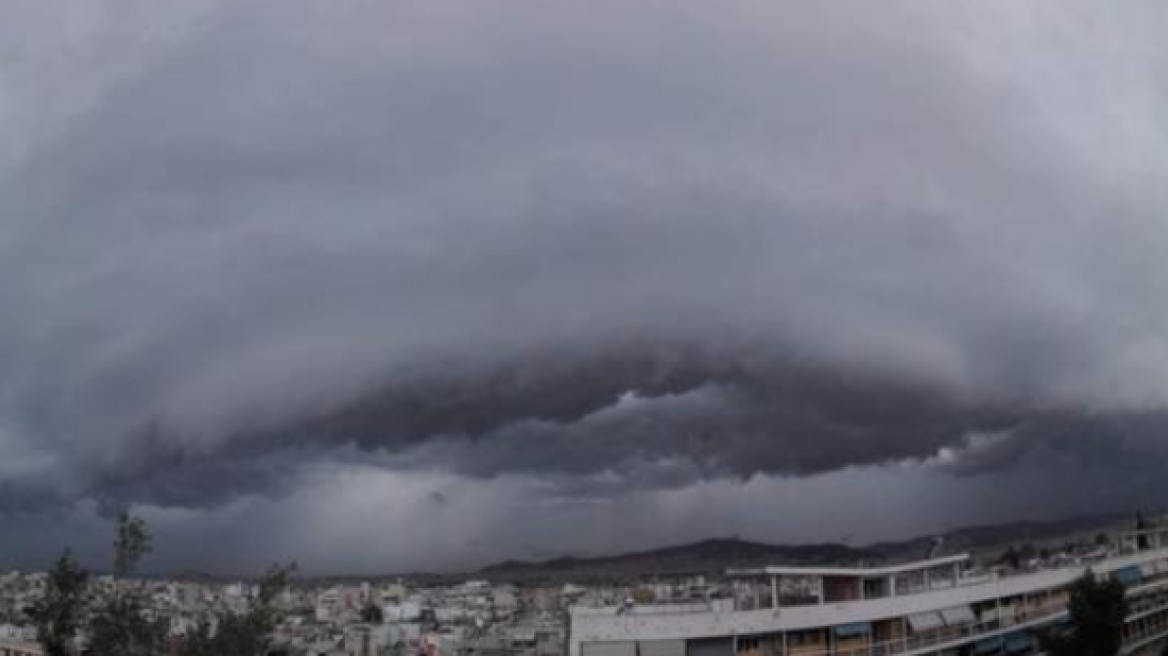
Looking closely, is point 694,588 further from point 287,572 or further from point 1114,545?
point 1114,545

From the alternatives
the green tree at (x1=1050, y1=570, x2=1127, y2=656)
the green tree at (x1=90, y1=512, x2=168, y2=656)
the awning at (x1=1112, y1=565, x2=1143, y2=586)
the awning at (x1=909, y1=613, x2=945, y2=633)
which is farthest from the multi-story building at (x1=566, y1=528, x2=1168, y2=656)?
the green tree at (x1=90, y1=512, x2=168, y2=656)

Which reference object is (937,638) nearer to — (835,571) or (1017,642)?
Answer: (835,571)

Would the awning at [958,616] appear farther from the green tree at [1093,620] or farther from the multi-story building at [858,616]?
the green tree at [1093,620]

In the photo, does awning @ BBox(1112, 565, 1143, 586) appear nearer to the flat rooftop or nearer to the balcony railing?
the balcony railing

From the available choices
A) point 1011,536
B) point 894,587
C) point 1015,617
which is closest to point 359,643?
point 894,587

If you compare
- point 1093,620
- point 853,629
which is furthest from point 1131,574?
point 853,629

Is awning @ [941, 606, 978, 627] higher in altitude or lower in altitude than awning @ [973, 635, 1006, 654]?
higher
